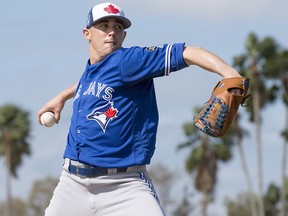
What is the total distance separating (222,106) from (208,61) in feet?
1.15

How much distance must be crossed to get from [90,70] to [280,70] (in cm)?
3835

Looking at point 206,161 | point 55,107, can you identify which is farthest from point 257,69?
point 55,107

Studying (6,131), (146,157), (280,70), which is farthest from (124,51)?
(6,131)

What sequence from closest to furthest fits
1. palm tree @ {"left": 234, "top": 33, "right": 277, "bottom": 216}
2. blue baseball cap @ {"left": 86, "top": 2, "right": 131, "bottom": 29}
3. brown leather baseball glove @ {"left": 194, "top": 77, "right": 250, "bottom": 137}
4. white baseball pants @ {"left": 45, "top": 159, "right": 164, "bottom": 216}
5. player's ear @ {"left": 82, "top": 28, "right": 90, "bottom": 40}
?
1. brown leather baseball glove @ {"left": 194, "top": 77, "right": 250, "bottom": 137}
2. white baseball pants @ {"left": 45, "top": 159, "right": 164, "bottom": 216}
3. blue baseball cap @ {"left": 86, "top": 2, "right": 131, "bottom": 29}
4. player's ear @ {"left": 82, "top": 28, "right": 90, "bottom": 40}
5. palm tree @ {"left": 234, "top": 33, "right": 277, "bottom": 216}

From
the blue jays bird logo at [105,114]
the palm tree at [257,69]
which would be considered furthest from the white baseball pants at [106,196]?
the palm tree at [257,69]

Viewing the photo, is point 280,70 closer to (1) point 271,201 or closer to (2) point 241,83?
(1) point 271,201

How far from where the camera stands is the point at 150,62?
7.37 metres

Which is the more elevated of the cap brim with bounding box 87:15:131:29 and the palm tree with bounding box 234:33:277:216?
the cap brim with bounding box 87:15:131:29

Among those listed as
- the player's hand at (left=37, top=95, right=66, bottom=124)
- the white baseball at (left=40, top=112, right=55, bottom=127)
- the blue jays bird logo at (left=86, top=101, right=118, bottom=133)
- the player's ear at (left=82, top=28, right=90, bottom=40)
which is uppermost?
the player's ear at (left=82, top=28, right=90, bottom=40)

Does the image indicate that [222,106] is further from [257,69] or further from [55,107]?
[257,69]

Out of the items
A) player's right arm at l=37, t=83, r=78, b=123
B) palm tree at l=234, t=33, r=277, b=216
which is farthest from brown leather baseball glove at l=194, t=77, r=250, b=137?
palm tree at l=234, t=33, r=277, b=216

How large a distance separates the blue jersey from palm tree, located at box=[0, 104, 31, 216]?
4077 cm

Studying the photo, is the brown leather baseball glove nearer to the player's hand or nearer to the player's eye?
the player's eye

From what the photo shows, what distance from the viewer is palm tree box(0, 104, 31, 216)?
48375mm
